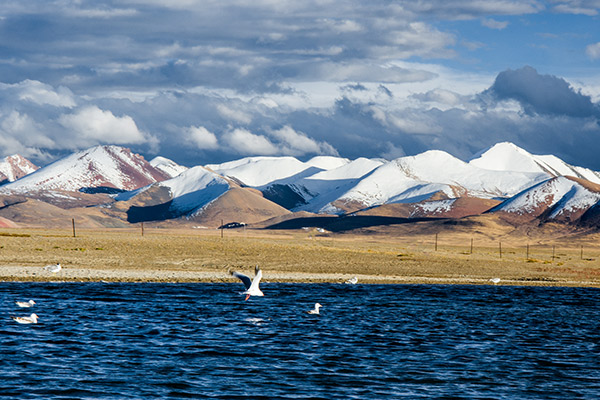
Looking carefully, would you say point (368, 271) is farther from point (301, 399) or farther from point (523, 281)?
point (301, 399)

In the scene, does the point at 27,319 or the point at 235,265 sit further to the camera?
the point at 235,265

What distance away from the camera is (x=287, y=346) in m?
32.1

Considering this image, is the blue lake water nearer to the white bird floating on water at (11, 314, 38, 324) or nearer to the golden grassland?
the white bird floating on water at (11, 314, 38, 324)

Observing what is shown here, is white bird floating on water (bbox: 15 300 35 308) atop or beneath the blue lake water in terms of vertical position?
atop

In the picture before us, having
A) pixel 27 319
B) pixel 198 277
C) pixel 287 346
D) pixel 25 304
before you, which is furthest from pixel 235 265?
pixel 287 346

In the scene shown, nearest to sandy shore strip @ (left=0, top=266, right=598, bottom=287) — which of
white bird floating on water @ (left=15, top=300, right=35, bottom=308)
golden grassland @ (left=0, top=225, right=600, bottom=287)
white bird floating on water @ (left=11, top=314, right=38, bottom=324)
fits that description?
golden grassland @ (left=0, top=225, right=600, bottom=287)

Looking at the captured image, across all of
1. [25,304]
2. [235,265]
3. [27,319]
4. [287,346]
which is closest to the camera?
[287,346]

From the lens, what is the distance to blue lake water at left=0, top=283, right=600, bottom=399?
24.8m

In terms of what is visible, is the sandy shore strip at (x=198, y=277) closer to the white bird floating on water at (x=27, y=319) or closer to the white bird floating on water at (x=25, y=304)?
the white bird floating on water at (x=25, y=304)

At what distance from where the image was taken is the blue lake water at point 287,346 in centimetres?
2478

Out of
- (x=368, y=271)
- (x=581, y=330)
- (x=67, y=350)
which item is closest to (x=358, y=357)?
(x=67, y=350)

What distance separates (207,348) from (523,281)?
43186mm

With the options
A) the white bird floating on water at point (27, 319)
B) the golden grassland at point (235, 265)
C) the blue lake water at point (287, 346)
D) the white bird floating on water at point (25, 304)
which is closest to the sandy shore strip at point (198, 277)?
the golden grassland at point (235, 265)

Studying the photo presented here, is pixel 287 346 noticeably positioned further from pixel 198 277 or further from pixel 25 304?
pixel 198 277
